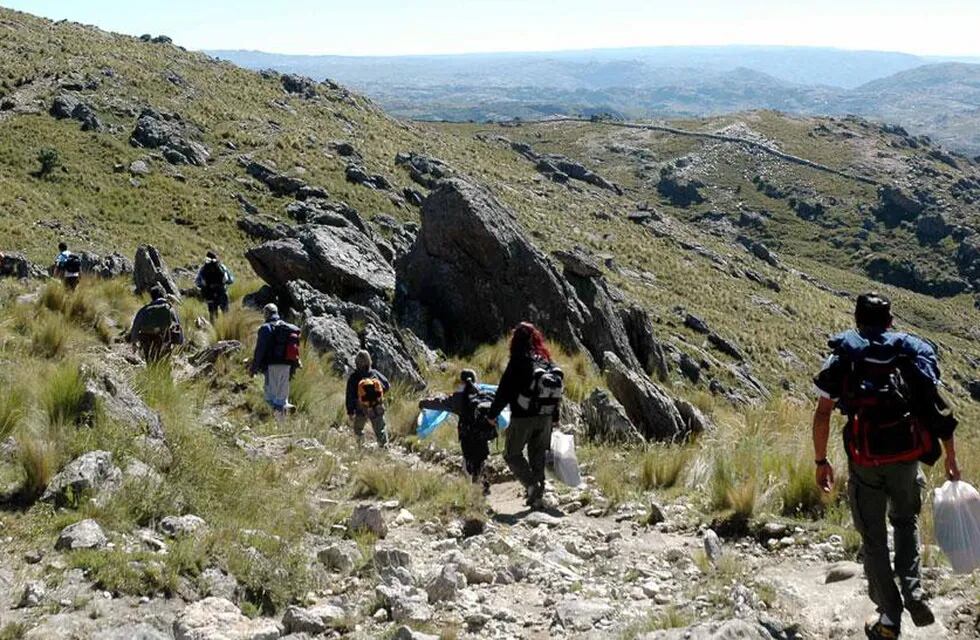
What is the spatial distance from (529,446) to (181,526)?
363cm

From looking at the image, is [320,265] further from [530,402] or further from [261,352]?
[530,402]

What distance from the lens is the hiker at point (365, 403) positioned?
1089 cm

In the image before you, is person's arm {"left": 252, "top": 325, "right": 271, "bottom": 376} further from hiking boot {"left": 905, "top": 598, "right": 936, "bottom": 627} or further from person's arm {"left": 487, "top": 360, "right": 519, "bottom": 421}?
hiking boot {"left": 905, "top": 598, "right": 936, "bottom": 627}

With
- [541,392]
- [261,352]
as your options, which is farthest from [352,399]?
[541,392]

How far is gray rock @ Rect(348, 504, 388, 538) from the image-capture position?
7090mm

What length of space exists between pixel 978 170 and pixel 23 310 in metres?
213

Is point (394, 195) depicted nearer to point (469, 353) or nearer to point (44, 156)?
point (44, 156)

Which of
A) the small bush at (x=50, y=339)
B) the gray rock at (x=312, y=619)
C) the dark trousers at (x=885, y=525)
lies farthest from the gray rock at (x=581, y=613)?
the small bush at (x=50, y=339)

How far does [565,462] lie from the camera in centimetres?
865

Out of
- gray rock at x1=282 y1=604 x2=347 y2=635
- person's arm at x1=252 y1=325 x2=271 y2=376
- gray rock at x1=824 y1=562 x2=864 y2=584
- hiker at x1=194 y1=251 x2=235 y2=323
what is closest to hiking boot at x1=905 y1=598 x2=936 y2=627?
gray rock at x1=824 y1=562 x2=864 y2=584

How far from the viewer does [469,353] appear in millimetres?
17688

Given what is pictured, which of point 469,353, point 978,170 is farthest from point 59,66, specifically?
point 978,170

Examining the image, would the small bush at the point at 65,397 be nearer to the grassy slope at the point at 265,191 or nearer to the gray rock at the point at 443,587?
the gray rock at the point at 443,587

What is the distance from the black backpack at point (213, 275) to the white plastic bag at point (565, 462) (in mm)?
9653
